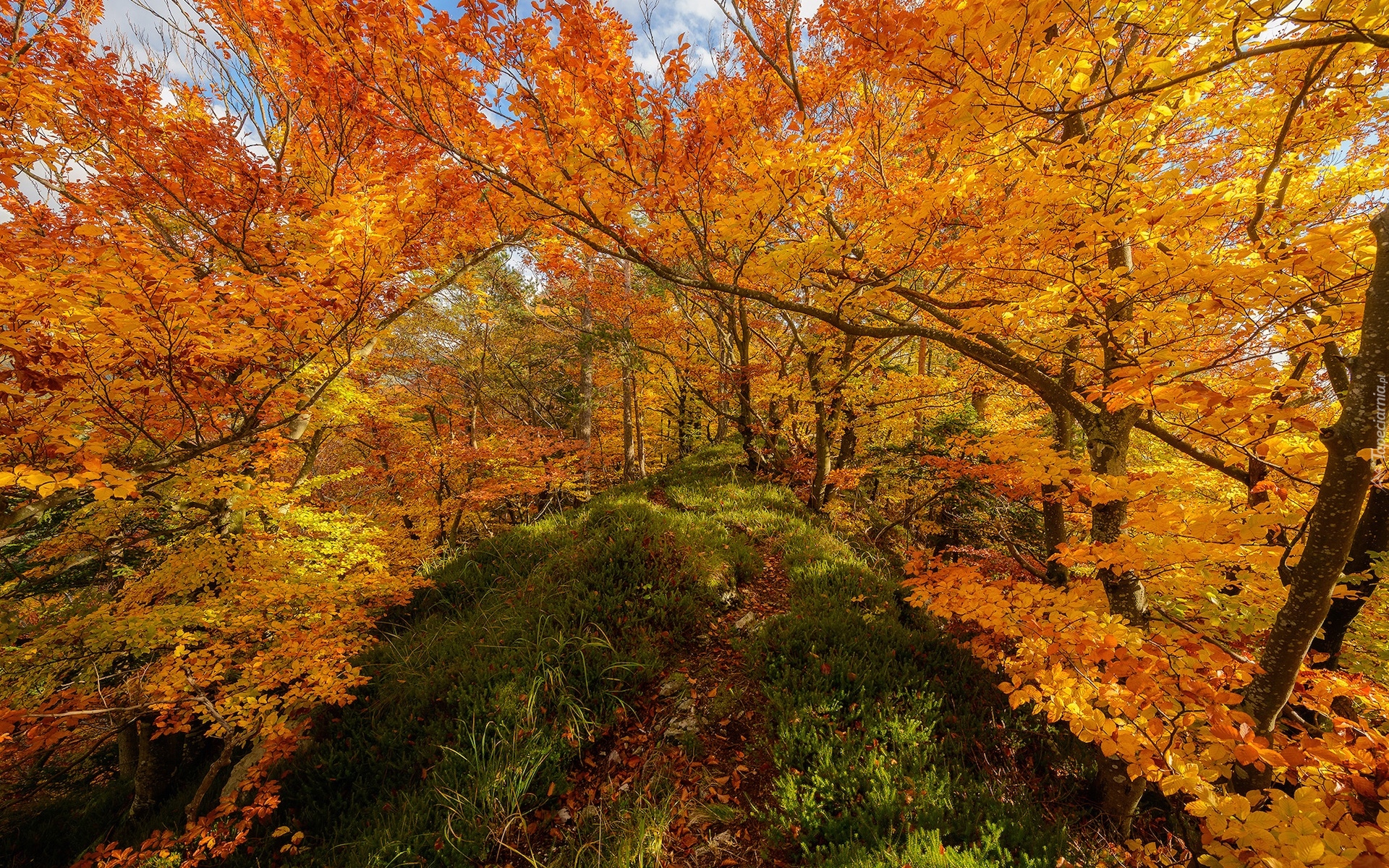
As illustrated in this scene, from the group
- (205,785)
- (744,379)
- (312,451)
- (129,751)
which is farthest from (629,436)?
(129,751)

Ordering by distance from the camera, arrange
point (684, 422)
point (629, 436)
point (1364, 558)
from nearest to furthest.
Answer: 1. point (1364, 558)
2. point (629, 436)
3. point (684, 422)

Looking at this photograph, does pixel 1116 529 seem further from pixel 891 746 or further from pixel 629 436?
pixel 629 436

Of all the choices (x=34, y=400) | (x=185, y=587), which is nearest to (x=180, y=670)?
(x=185, y=587)

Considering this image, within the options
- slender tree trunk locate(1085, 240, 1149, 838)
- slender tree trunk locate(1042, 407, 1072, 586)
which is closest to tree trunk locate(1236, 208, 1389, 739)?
slender tree trunk locate(1085, 240, 1149, 838)

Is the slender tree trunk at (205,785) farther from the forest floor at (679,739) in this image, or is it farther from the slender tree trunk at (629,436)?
the slender tree trunk at (629,436)

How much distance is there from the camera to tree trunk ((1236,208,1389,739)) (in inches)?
70.4

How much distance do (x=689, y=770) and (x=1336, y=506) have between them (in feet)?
15.0

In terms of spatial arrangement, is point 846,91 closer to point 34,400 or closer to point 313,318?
point 313,318

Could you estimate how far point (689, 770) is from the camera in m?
4.20

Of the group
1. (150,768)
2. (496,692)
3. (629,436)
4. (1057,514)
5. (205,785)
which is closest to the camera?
(496,692)

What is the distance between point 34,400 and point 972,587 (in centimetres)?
800

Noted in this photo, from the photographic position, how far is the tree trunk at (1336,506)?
5.86ft

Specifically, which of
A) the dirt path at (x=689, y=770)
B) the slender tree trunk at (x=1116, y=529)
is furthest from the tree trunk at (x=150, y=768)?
the slender tree trunk at (x=1116, y=529)

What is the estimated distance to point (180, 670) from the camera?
5.13 m
